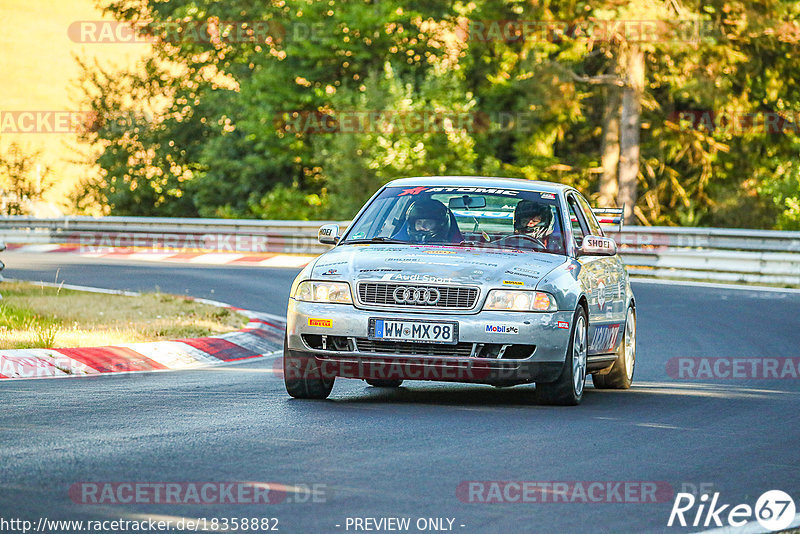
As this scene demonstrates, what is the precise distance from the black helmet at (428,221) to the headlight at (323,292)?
1024 millimetres

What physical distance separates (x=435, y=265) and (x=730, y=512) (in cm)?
352

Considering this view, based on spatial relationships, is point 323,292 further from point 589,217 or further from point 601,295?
point 589,217

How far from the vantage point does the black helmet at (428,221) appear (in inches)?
403

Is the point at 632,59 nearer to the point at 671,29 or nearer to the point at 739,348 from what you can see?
the point at 671,29

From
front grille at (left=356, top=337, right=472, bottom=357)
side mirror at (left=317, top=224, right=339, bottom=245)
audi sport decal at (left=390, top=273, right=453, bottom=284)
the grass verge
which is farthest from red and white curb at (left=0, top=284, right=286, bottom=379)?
audi sport decal at (left=390, top=273, right=453, bottom=284)

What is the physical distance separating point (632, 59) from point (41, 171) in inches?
874

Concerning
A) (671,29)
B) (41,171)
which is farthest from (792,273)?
(41,171)

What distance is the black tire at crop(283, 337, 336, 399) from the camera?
9.46m

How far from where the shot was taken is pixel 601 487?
6660 mm

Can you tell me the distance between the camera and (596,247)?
33.6 ft

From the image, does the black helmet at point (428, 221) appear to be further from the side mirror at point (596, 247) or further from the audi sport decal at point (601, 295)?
the audi sport decal at point (601, 295)
